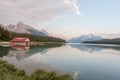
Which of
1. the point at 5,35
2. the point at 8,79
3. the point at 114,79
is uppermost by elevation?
the point at 5,35

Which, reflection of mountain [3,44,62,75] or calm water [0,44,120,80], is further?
reflection of mountain [3,44,62,75]

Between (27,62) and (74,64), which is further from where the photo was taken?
(27,62)

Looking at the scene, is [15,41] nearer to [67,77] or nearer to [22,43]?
[22,43]

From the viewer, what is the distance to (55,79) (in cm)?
1811

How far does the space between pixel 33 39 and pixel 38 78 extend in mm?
182514

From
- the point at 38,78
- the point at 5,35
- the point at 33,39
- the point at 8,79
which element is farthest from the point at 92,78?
the point at 33,39

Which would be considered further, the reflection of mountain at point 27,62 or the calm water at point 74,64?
the reflection of mountain at point 27,62

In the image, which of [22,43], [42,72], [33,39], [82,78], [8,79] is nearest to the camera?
[8,79]

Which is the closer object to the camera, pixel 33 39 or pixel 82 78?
pixel 82 78

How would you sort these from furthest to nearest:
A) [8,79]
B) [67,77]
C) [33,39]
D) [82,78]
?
[33,39]
[82,78]
[67,77]
[8,79]

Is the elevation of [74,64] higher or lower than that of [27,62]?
lower

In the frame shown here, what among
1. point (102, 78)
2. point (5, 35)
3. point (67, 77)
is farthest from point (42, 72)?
point (5, 35)

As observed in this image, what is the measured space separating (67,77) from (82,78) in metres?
4.77

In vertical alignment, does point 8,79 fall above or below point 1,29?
below
